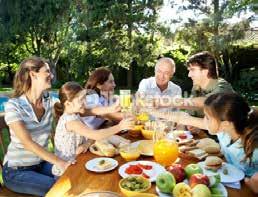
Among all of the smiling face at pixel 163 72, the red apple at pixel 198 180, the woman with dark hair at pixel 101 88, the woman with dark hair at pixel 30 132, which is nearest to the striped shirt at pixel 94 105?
the woman with dark hair at pixel 101 88

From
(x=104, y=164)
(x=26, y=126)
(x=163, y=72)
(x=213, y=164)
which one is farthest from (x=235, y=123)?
(x=163, y=72)

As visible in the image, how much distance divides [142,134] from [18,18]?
12.2 m

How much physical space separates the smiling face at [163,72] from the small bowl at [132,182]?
2.38 m

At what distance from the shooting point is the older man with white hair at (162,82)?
12.7 feet

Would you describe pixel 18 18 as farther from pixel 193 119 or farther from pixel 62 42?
pixel 193 119

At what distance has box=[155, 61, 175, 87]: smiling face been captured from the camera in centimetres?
385

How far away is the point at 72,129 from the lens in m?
2.24

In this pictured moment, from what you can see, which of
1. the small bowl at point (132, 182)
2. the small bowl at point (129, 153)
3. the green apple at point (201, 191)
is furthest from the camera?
the small bowl at point (129, 153)

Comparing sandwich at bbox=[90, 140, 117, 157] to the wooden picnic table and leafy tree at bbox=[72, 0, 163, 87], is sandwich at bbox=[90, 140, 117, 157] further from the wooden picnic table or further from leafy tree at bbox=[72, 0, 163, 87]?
leafy tree at bbox=[72, 0, 163, 87]

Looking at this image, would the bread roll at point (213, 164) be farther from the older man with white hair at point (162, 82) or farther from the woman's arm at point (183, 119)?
the older man with white hair at point (162, 82)

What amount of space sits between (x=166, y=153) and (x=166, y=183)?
0.39 metres

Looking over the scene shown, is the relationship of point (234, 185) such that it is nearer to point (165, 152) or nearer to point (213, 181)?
point (213, 181)

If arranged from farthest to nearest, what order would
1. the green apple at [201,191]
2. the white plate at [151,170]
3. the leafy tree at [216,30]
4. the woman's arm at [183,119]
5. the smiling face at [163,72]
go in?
the leafy tree at [216,30] < the smiling face at [163,72] < the woman's arm at [183,119] < the white plate at [151,170] < the green apple at [201,191]

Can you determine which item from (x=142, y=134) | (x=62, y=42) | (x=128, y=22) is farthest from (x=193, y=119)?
(x=62, y=42)
